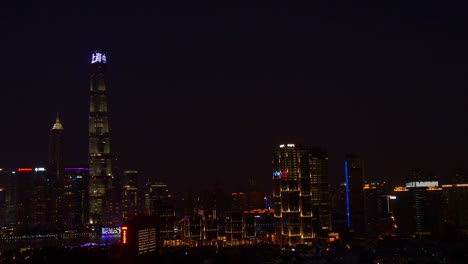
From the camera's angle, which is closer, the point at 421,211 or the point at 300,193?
the point at 300,193

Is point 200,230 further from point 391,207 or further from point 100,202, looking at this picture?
point 100,202

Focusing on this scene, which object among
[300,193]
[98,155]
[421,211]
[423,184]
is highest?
[98,155]

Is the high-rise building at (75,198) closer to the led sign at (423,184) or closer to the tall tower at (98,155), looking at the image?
the tall tower at (98,155)

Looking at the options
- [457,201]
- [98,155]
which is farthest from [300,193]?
[98,155]

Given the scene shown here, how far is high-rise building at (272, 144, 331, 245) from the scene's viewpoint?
46156mm

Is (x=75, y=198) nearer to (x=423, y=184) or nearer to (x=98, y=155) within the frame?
(x=98, y=155)

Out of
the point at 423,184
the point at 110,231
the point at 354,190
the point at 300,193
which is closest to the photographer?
the point at 300,193

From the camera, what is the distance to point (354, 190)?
2162 inches

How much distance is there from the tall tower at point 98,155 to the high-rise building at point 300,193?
2977 centimetres

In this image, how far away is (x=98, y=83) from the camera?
71.9 m

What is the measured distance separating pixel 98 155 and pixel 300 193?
33.3 metres

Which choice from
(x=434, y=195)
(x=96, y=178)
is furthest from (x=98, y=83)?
(x=434, y=195)

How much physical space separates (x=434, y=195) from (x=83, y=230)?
36.4 metres

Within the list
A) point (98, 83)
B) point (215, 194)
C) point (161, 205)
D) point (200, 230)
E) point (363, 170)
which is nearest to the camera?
point (200, 230)
